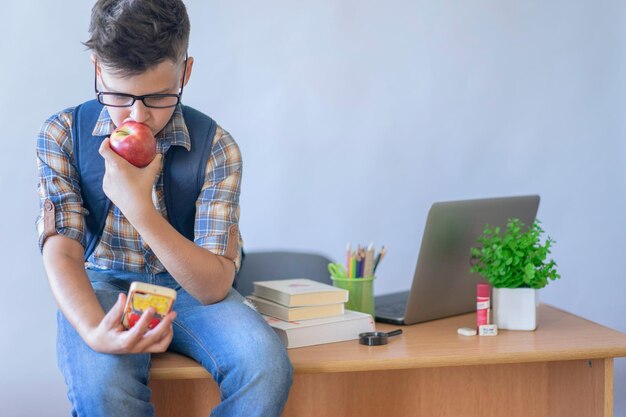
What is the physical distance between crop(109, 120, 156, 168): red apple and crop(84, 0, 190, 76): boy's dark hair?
10 centimetres

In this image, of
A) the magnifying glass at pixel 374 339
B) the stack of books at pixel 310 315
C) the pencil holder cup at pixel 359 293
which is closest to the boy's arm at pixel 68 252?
the stack of books at pixel 310 315

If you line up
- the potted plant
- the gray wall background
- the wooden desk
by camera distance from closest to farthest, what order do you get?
the wooden desk, the potted plant, the gray wall background

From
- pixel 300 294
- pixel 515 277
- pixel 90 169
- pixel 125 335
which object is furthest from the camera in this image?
pixel 515 277

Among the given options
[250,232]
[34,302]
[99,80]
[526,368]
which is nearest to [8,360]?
[34,302]

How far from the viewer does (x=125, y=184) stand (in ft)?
4.56

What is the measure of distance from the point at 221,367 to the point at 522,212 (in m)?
0.93

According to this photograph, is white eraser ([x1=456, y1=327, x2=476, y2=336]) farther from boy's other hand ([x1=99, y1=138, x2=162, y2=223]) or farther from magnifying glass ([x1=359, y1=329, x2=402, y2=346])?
boy's other hand ([x1=99, y1=138, x2=162, y2=223])

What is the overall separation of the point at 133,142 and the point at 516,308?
0.91 m

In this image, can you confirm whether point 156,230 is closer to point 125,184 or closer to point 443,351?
point 125,184

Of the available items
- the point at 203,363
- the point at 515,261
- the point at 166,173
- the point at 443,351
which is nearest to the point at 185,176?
the point at 166,173

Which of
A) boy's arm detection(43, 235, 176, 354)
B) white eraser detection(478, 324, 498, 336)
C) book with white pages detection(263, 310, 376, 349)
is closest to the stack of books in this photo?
book with white pages detection(263, 310, 376, 349)

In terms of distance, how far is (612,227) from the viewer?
301 cm

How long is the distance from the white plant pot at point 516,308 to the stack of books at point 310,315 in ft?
0.98

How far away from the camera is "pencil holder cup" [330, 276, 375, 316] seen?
70.6 inches
